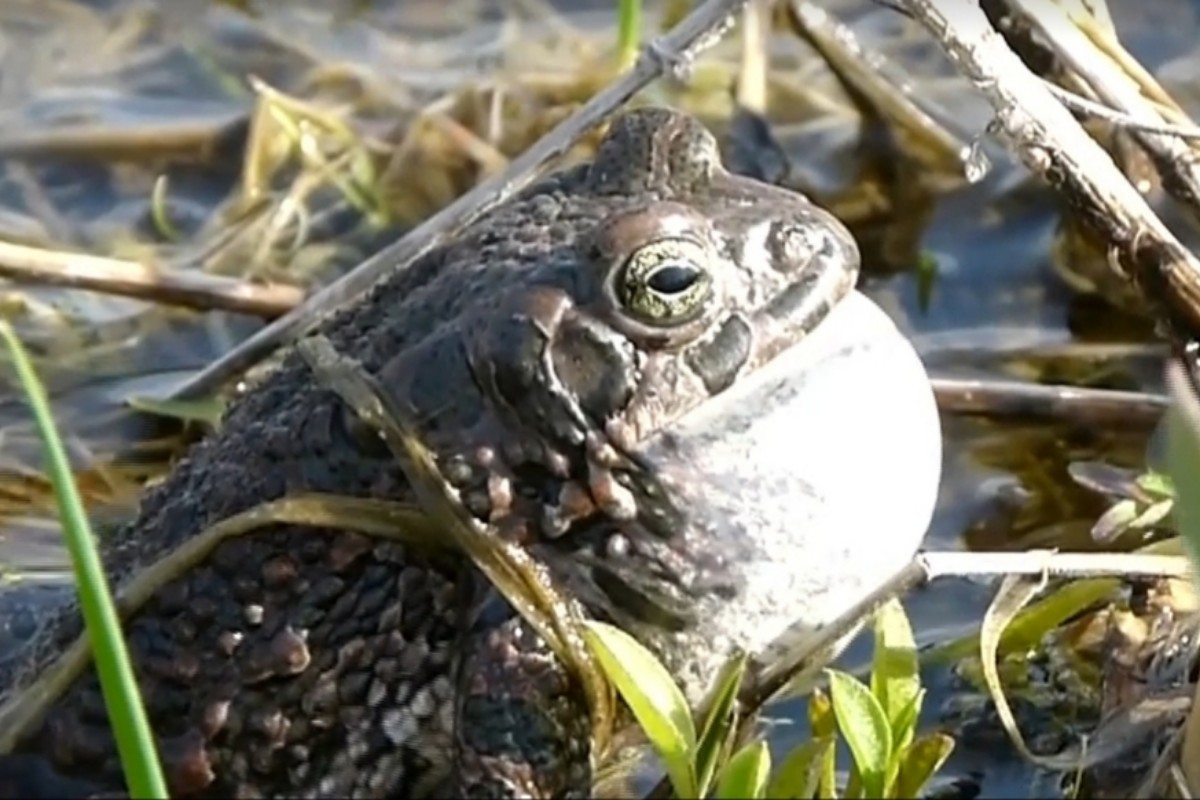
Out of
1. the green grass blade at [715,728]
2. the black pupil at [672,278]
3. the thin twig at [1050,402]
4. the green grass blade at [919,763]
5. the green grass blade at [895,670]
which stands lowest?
the thin twig at [1050,402]

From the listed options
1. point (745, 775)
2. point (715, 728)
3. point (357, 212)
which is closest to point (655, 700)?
point (715, 728)

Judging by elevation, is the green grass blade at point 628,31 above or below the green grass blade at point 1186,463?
above

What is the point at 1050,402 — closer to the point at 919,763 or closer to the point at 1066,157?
the point at 1066,157

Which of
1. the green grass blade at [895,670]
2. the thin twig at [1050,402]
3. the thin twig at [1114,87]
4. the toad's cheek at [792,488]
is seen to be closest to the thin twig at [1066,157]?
the thin twig at [1114,87]

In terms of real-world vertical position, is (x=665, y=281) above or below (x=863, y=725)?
above

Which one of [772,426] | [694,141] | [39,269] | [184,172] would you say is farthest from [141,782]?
[184,172]

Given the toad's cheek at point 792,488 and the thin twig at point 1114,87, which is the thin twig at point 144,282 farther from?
the toad's cheek at point 792,488
